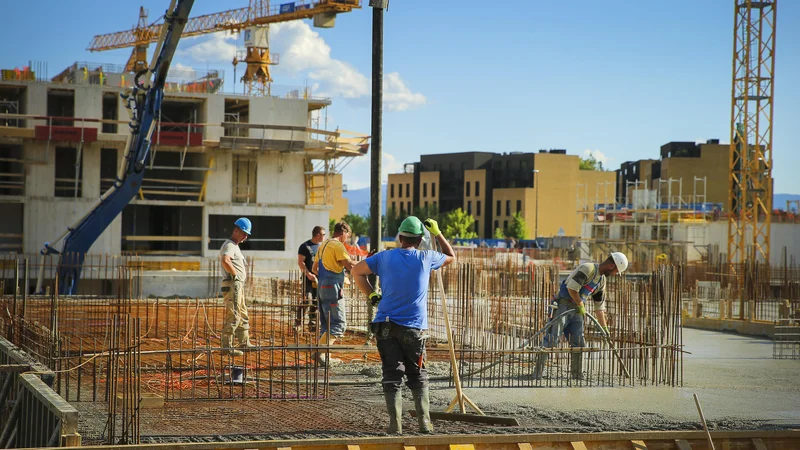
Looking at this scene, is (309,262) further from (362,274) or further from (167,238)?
(167,238)

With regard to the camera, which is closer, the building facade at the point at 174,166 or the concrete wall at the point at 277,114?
Answer: the building facade at the point at 174,166

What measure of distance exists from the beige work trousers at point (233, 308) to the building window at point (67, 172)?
3039cm

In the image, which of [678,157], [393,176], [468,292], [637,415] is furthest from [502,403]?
[393,176]

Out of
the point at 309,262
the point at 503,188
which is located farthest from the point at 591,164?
the point at 309,262

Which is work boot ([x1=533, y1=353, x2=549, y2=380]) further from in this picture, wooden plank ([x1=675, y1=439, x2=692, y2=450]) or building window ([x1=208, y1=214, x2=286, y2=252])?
building window ([x1=208, y1=214, x2=286, y2=252])

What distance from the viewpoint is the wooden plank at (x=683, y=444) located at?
780cm

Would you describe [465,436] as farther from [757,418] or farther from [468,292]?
[468,292]

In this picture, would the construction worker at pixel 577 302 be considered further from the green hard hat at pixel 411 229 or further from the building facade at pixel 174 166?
the building facade at pixel 174 166

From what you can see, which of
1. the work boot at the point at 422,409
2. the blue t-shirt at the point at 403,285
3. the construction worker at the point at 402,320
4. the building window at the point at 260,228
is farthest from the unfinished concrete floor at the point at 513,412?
the building window at the point at 260,228

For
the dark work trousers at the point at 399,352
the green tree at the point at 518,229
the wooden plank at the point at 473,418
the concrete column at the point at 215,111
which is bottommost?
the wooden plank at the point at 473,418

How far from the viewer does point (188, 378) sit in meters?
10.7

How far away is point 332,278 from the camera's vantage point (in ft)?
39.6

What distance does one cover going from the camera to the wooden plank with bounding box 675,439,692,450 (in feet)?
25.6

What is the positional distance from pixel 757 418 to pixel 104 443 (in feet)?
19.8
